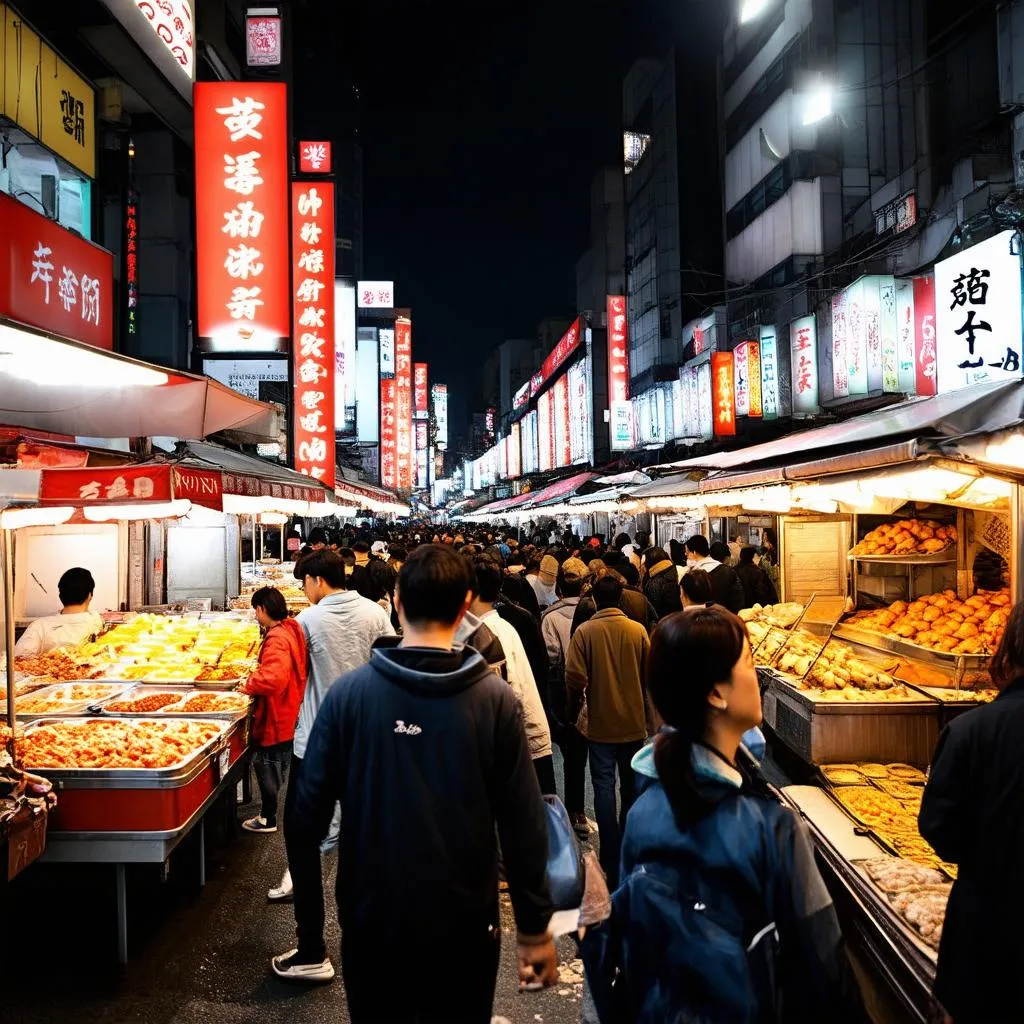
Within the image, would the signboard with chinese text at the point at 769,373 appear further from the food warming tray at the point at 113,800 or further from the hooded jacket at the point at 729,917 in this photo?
the hooded jacket at the point at 729,917

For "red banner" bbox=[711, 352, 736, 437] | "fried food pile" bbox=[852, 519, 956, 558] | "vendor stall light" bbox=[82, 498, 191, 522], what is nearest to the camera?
"vendor stall light" bbox=[82, 498, 191, 522]

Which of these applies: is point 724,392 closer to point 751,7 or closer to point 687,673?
point 751,7

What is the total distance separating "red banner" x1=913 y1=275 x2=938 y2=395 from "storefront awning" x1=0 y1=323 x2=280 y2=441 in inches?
482

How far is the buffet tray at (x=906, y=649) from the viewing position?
661cm

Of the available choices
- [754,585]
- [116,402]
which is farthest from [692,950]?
[754,585]

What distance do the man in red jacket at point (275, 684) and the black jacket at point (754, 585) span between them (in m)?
8.37

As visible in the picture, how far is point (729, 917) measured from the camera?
6.95ft

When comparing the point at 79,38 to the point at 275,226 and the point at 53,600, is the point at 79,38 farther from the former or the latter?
the point at 53,600

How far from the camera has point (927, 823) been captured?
2.72 meters

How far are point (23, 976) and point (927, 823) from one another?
512cm

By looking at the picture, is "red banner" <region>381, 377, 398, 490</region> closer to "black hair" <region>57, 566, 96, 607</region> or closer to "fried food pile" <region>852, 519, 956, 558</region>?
"black hair" <region>57, 566, 96, 607</region>

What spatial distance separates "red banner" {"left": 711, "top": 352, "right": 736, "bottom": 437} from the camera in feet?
72.6

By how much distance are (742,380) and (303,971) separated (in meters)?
19.3

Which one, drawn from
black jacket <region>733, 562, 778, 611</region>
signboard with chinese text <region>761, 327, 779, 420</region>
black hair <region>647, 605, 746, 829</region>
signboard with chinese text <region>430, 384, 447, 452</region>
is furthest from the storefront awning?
signboard with chinese text <region>430, 384, 447, 452</region>
